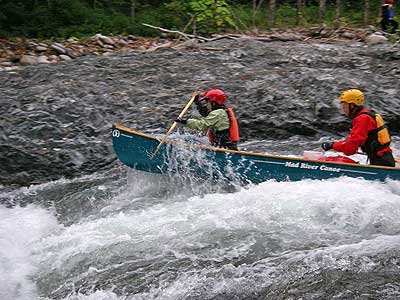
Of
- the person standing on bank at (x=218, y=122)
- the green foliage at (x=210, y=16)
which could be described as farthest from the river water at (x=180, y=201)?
the green foliage at (x=210, y=16)

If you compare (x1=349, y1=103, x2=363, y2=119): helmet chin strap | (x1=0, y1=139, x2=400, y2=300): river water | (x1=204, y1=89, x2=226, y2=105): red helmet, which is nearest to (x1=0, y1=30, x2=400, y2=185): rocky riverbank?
(x1=0, y1=139, x2=400, y2=300): river water

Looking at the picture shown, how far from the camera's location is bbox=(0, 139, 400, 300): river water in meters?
5.07

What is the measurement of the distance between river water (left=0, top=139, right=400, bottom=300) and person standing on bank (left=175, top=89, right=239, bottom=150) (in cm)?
70

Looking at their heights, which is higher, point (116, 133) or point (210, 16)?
point (210, 16)

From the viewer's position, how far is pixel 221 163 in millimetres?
7156

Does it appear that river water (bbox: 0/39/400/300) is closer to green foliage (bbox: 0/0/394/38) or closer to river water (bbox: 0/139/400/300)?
river water (bbox: 0/139/400/300)

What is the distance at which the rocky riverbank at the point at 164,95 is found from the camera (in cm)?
882

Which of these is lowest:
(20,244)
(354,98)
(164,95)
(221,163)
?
(20,244)

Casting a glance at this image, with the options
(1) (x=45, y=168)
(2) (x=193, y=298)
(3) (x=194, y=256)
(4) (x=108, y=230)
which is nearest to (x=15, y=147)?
(1) (x=45, y=168)

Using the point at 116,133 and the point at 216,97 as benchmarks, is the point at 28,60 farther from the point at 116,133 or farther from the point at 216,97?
the point at 216,97

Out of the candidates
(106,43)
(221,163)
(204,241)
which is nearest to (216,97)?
(221,163)

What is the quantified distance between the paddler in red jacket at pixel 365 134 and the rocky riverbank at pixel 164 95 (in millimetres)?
2378

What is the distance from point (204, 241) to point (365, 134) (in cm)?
248

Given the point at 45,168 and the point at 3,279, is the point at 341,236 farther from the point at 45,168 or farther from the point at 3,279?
the point at 45,168
